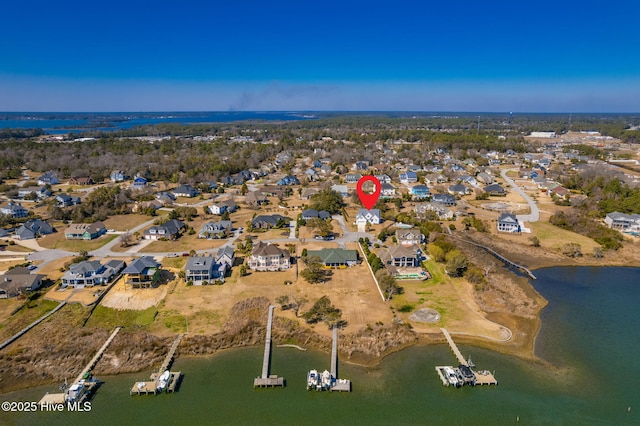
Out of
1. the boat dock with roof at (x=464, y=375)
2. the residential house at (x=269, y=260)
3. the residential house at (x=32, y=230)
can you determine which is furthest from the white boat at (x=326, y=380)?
the residential house at (x=32, y=230)

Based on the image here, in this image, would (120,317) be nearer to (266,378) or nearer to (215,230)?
(266,378)

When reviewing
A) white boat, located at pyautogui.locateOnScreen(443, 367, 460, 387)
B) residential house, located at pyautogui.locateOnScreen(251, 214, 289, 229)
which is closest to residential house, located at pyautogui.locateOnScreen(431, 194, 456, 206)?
residential house, located at pyautogui.locateOnScreen(251, 214, 289, 229)

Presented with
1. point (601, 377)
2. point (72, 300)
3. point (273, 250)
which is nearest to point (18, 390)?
point (72, 300)

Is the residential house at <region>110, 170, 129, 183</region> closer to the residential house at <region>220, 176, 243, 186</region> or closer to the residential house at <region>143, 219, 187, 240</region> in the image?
the residential house at <region>220, 176, 243, 186</region>

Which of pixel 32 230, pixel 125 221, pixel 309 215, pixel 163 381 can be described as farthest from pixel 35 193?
pixel 163 381

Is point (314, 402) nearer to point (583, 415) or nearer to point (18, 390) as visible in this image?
point (583, 415)
